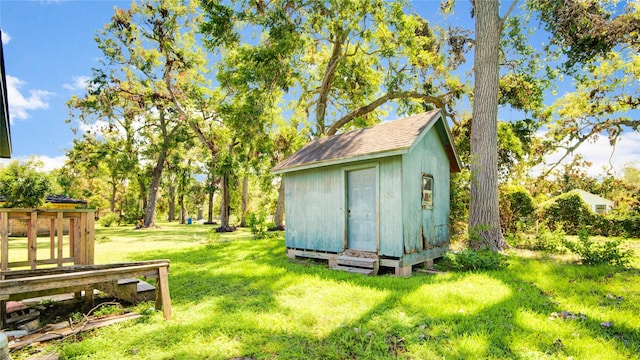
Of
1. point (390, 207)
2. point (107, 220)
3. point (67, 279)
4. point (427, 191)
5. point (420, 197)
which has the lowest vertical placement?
point (107, 220)

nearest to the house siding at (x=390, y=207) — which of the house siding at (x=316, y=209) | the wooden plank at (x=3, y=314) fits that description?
the house siding at (x=316, y=209)

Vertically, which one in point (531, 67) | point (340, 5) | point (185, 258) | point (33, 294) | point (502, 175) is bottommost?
point (185, 258)

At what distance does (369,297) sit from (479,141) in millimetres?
7315

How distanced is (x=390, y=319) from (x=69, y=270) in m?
4.96

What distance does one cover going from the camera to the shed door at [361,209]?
810 cm

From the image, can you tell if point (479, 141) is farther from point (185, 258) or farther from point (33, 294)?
point (33, 294)

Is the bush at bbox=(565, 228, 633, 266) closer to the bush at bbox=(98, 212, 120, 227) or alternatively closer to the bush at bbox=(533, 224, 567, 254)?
the bush at bbox=(533, 224, 567, 254)

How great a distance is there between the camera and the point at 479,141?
10336mm

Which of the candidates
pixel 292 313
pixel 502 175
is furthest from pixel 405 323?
pixel 502 175

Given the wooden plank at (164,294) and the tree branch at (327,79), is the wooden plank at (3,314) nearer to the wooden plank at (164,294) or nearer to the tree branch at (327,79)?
the wooden plank at (164,294)

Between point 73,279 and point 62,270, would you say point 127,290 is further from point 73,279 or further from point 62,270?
point 73,279

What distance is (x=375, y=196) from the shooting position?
802 centimetres

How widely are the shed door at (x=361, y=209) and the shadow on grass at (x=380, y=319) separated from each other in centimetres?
134

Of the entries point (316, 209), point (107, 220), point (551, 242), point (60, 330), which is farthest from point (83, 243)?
point (107, 220)
